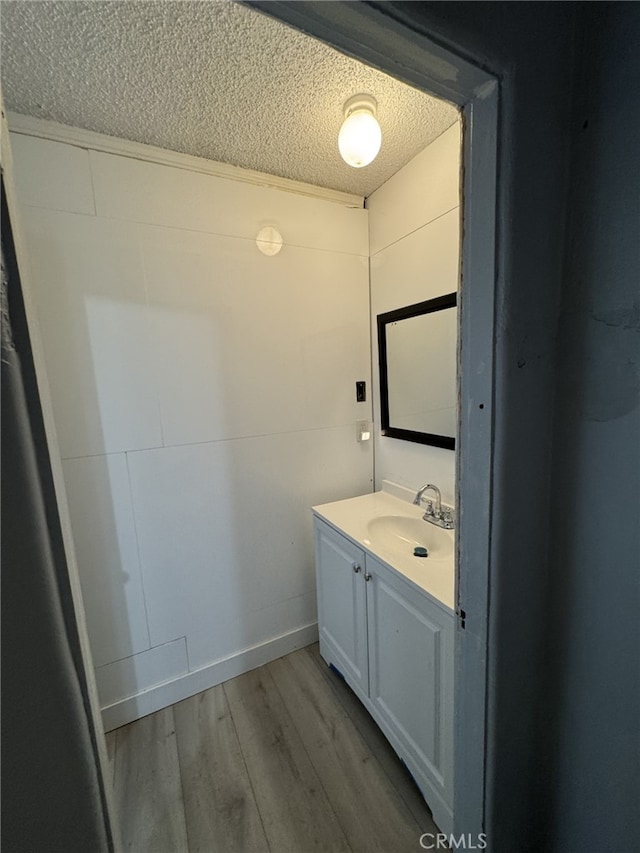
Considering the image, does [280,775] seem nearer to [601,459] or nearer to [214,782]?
[214,782]

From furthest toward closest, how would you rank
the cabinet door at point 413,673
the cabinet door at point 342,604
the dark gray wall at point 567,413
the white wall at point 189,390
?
the cabinet door at point 342,604 < the white wall at point 189,390 < the cabinet door at point 413,673 < the dark gray wall at point 567,413

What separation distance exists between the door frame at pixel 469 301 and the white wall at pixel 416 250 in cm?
72

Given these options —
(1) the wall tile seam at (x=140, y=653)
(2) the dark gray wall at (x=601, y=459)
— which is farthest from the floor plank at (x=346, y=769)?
(2) the dark gray wall at (x=601, y=459)

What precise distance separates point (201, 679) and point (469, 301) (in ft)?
6.29

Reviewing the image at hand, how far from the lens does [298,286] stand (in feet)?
5.37

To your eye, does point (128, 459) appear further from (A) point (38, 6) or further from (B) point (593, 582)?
(B) point (593, 582)

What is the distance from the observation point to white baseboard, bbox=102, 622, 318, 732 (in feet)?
4.71

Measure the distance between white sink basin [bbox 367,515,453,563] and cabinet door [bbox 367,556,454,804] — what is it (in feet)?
0.59

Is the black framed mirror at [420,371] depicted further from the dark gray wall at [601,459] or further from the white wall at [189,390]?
the dark gray wall at [601,459]

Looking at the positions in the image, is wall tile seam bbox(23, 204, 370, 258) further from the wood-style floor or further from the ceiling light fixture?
the wood-style floor

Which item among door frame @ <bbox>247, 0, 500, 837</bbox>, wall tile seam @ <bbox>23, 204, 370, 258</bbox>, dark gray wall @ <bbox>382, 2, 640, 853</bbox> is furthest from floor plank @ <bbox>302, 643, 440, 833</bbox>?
wall tile seam @ <bbox>23, 204, 370, 258</bbox>

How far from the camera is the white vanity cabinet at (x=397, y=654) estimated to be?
1.01 metres
